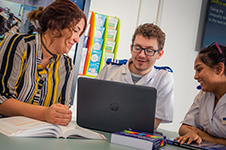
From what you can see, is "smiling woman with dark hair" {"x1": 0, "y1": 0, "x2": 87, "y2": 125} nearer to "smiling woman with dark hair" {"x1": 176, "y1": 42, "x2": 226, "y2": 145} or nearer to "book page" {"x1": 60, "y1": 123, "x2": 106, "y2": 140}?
"book page" {"x1": 60, "y1": 123, "x2": 106, "y2": 140}

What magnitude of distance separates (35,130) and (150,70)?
47.1 inches

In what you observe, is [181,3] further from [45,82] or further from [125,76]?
[45,82]

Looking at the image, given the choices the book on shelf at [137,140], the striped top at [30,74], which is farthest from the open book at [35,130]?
the striped top at [30,74]

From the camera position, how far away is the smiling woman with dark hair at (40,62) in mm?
1554

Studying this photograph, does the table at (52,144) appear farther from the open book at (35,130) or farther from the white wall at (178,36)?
the white wall at (178,36)

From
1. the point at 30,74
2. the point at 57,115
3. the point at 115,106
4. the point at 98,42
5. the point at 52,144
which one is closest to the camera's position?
the point at 52,144

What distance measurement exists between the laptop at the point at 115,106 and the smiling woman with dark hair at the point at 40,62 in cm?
16

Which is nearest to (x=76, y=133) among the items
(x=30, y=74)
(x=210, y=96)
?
(x=30, y=74)

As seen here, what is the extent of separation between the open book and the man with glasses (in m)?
0.82

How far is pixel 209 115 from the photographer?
1955 mm

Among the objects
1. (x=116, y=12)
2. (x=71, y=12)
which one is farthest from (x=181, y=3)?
(x=71, y=12)

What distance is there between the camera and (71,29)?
176cm

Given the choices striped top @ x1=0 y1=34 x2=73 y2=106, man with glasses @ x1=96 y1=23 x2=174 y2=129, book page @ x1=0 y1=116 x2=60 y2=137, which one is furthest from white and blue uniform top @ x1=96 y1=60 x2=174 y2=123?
book page @ x1=0 y1=116 x2=60 y2=137

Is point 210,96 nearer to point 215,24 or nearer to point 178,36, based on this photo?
point 178,36
